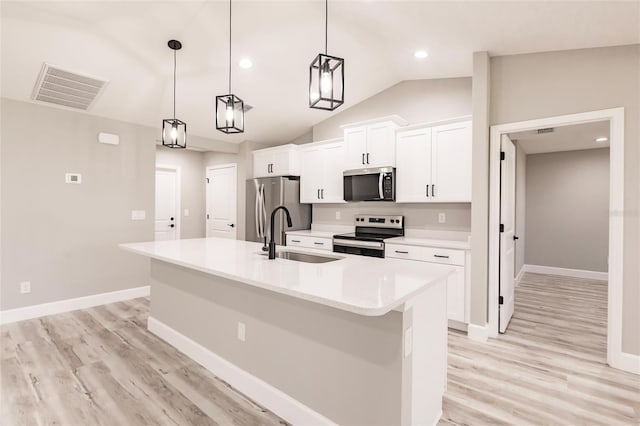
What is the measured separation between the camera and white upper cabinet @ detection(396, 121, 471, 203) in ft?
11.8

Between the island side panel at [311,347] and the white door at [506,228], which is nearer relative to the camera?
the island side panel at [311,347]

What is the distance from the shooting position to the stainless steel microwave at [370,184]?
4117mm

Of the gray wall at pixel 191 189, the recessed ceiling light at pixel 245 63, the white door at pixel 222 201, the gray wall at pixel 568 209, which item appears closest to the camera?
the recessed ceiling light at pixel 245 63

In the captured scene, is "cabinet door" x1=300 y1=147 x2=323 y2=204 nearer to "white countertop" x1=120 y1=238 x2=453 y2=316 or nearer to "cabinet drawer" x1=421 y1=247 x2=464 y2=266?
"cabinet drawer" x1=421 y1=247 x2=464 y2=266

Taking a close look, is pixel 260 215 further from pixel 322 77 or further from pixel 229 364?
pixel 322 77

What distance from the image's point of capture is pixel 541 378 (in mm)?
2475

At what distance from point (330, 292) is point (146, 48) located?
3105 millimetres

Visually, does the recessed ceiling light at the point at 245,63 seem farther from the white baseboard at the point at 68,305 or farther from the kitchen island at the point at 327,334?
the white baseboard at the point at 68,305

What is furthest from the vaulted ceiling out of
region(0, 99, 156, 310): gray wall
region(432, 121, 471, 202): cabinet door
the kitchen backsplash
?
the kitchen backsplash

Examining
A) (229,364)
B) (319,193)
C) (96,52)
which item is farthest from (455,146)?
(96,52)

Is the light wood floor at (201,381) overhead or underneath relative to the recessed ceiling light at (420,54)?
underneath

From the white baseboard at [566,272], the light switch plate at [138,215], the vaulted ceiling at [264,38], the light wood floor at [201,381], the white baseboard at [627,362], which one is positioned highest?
the vaulted ceiling at [264,38]

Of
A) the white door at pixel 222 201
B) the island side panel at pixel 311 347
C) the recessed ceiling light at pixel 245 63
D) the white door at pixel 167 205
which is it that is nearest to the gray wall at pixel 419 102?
the recessed ceiling light at pixel 245 63

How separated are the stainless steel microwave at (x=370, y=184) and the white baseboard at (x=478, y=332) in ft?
5.59
